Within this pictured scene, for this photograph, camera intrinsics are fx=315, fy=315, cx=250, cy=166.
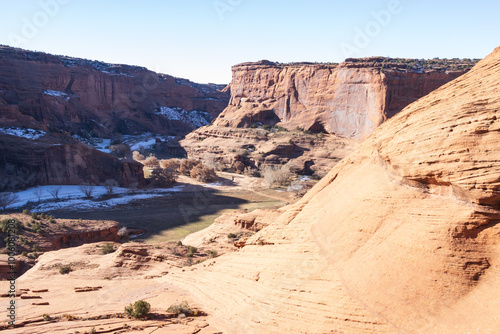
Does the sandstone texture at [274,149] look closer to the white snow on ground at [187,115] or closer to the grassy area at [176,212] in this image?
the grassy area at [176,212]

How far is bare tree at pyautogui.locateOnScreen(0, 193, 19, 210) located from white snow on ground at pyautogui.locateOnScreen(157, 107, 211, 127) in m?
55.1

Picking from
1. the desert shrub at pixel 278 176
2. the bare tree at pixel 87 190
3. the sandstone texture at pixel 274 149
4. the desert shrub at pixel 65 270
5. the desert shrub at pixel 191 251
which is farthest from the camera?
the sandstone texture at pixel 274 149

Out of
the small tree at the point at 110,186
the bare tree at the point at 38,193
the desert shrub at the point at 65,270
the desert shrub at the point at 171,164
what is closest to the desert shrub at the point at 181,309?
the desert shrub at the point at 65,270

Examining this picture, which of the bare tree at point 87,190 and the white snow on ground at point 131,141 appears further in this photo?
the white snow on ground at point 131,141

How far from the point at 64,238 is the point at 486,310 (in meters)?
20.1

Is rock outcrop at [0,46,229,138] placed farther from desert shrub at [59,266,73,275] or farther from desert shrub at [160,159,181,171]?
desert shrub at [59,266,73,275]

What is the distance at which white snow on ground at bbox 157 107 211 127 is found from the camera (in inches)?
3224

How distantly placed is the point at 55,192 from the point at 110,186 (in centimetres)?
483

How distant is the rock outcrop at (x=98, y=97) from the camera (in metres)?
56.0

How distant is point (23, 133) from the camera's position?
1283 inches

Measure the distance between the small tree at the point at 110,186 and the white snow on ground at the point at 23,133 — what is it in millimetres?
A: 8579

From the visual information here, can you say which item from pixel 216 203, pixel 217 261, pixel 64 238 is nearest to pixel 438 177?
pixel 217 261

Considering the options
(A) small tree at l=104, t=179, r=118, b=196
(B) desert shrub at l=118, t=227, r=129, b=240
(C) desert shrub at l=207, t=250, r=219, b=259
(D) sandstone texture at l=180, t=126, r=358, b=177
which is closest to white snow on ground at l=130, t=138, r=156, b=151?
(D) sandstone texture at l=180, t=126, r=358, b=177

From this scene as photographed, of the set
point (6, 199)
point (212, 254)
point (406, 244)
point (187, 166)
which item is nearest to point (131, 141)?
point (187, 166)
